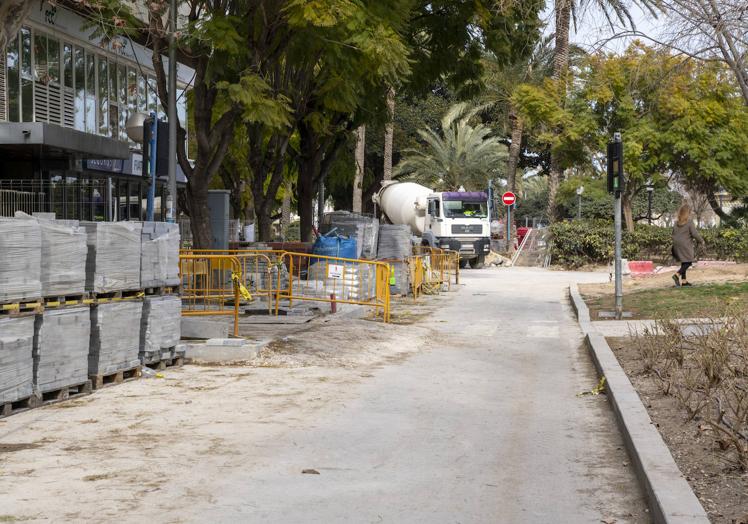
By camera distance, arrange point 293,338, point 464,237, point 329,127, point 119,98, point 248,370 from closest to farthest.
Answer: point 248,370 < point 293,338 < point 329,127 < point 119,98 < point 464,237

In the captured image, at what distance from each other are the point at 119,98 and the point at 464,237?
1886 cm

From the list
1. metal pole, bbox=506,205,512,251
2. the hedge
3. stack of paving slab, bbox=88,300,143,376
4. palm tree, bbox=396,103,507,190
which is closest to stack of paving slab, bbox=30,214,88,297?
stack of paving slab, bbox=88,300,143,376

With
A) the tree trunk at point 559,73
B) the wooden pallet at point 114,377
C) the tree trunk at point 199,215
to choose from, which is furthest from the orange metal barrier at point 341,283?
the tree trunk at point 559,73

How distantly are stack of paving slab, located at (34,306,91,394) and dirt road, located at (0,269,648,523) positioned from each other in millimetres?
263

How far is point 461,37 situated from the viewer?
87.5 feet

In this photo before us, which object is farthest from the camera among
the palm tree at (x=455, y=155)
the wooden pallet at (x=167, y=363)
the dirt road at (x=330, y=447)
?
the palm tree at (x=455, y=155)

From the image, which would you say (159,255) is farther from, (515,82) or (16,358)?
(515,82)

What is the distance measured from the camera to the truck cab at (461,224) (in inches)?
1828

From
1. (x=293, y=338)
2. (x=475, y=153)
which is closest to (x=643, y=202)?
(x=475, y=153)

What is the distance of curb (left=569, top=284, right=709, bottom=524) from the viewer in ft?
18.4

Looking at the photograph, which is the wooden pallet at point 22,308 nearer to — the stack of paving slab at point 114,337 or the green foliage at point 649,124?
the stack of paving slab at point 114,337

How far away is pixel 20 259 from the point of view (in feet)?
30.9

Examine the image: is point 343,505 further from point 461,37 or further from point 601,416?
point 461,37

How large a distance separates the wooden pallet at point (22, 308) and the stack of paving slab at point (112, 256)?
1.00m
